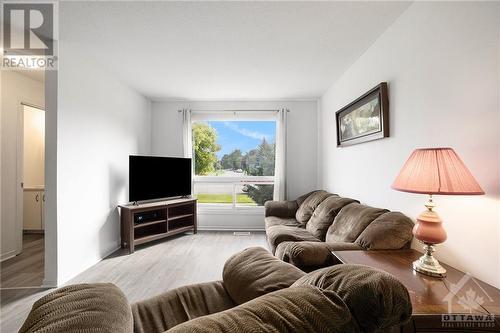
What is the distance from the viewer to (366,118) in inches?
98.4

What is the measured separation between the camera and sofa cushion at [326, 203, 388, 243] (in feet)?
6.50

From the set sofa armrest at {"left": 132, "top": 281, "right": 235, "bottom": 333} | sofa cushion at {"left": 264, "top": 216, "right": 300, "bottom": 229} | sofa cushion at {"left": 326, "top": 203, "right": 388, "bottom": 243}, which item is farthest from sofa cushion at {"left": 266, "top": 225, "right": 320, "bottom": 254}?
sofa armrest at {"left": 132, "top": 281, "right": 235, "bottom": 333}

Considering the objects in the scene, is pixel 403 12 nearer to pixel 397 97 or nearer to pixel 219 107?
pixel 397 97

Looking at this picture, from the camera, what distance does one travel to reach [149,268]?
283cm

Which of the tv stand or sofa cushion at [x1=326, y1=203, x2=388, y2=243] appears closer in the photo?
sofa cushion at [x1=326, y1=203, x2=388, y2=243]

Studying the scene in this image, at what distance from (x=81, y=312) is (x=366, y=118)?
2.75 metres

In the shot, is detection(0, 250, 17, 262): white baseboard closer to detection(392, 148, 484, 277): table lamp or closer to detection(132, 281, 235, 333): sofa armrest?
detection(132, 281, 235, 333): sofa armrest

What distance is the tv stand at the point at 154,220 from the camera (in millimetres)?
3375

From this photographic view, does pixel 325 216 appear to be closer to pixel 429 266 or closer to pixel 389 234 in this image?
pixel 389 234

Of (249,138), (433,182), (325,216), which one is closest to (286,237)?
(325,216)

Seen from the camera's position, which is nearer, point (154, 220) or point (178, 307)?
point (178, 307)

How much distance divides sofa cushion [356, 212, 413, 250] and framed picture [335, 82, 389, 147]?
2.72 ft

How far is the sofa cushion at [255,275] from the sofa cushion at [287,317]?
454 mm

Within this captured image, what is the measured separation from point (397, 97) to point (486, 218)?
47.1 inches
